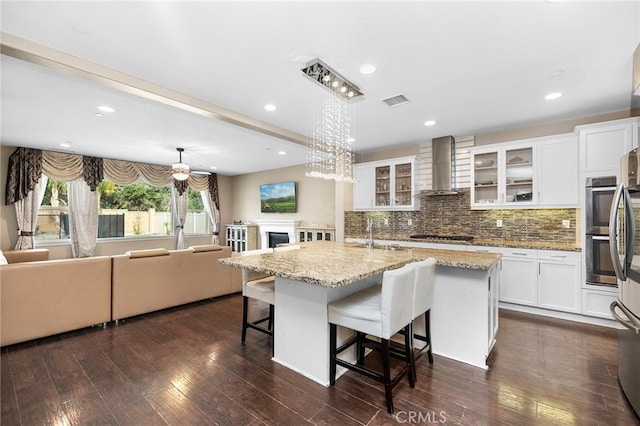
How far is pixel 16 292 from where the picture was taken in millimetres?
2863

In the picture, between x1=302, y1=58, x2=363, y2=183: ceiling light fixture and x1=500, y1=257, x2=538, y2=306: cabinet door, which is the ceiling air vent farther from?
x1=500, y1=257, x2=538, y2=306: cabinet door

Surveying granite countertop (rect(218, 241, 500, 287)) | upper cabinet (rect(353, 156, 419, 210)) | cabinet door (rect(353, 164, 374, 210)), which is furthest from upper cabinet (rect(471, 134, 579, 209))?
granite countertop (rect(218, 241, 500, 287))

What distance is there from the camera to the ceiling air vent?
327 cm

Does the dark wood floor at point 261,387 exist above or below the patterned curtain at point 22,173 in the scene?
below

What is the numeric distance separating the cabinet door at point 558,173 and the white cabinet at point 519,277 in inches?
31.4

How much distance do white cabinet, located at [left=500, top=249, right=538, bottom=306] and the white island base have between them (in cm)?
148

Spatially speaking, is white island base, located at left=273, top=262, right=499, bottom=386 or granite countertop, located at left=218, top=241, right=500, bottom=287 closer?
granite countertop, located at left=218, top=241, right=500, bottom=287

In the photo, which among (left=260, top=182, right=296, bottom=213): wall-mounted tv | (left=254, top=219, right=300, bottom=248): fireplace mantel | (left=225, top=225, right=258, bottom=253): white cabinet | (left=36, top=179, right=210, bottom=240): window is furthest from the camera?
(left=225, top=225, right=258, bottom=253): white cabinet

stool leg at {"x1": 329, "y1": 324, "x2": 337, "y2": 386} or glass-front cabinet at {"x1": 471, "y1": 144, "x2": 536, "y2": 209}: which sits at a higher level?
glass-front cabinet at {"x1": 471, "y1": 144, "x2": 536, "y2": 209}

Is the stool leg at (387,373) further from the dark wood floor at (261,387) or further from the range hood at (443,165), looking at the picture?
the range hood at (443,165)

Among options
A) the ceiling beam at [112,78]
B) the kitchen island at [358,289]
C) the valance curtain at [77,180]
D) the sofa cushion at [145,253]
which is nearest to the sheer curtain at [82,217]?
the valance curtain at [77,180]

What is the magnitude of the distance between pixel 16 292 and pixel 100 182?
4.38 m

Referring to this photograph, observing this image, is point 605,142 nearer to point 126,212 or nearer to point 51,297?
point 51,297

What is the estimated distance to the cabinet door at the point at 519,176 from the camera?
4.07 metres
